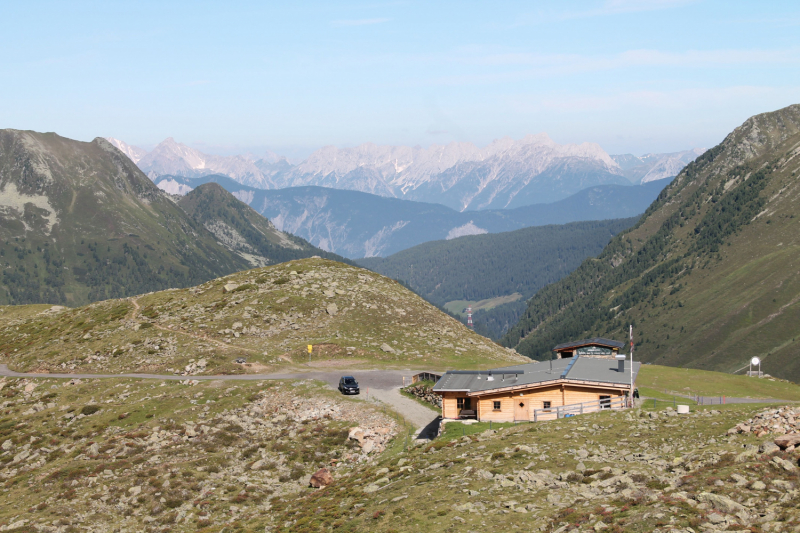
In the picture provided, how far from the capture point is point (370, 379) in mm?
87125

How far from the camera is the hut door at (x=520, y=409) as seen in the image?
6397 cm

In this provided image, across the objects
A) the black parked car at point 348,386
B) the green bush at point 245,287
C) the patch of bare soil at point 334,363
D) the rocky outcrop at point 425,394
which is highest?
the green bush at point 245,287

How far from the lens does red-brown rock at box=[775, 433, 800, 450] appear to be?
34.7 m

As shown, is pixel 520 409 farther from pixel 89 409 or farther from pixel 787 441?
pixel 89 409

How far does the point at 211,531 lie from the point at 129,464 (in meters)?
16.7

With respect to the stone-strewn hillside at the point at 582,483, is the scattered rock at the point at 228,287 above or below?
above

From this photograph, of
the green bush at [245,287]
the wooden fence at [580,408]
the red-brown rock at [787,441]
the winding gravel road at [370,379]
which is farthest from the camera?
the green bush at [245,287]

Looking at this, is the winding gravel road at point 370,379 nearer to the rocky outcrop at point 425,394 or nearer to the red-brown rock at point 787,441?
the rocky outcrop at point 425,394

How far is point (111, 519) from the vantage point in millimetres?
50750

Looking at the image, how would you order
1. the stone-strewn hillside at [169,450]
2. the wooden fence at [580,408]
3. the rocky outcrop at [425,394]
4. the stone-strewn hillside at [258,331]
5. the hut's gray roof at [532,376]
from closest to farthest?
the stone-strewn hillside at [169,450] → the wooden fence at [580,408] → the hut's gray roof at [532,376] → the rocky outcrop at [425,394] → the stone-strewn hillside at [258,331]

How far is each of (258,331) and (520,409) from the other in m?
55.6

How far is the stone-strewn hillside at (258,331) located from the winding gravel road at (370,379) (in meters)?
2.73

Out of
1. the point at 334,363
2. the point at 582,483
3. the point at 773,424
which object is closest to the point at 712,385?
the point at 773,424

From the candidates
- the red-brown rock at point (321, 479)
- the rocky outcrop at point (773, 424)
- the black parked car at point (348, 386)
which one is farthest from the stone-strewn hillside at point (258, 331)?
the rocky outcrop at point (773, 424)
